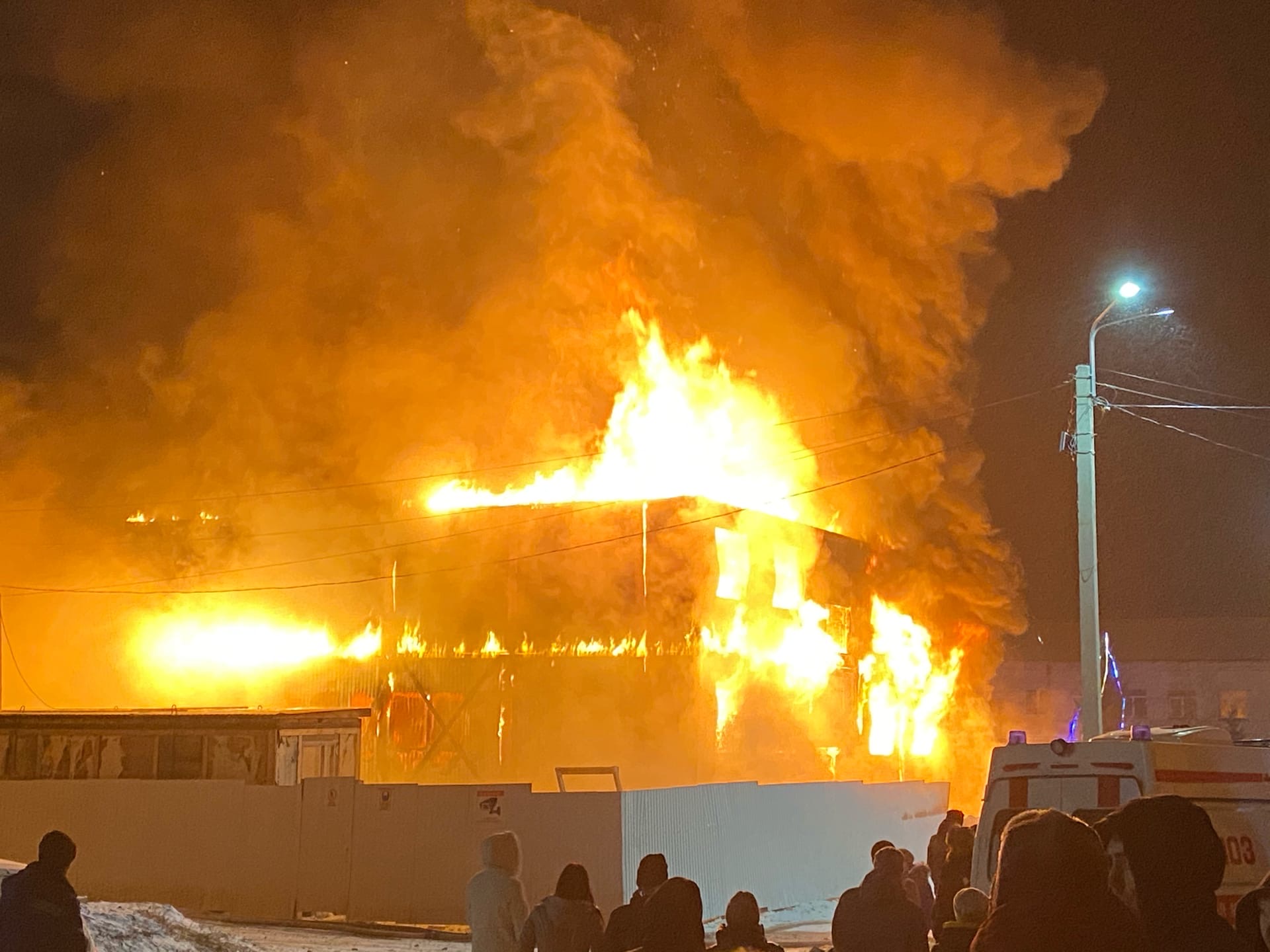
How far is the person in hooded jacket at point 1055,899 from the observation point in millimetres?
3504

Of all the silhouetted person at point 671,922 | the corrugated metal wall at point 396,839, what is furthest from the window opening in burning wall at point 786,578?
the silhouetted person at point 671,922

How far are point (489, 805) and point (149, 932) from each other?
5902mm

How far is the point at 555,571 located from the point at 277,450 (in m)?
12.9

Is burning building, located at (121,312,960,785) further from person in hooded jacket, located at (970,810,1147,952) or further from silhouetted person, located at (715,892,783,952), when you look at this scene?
A: person in hooded jacket, located at (970,810,1147,952)

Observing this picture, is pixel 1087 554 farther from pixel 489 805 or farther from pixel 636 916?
pixel 636 916

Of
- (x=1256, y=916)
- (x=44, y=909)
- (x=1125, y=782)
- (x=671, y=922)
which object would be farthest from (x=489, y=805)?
(x=1256, y=916)

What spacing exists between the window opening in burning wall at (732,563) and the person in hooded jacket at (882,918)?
21.8m

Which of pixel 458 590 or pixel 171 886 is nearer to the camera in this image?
pixel 171 886

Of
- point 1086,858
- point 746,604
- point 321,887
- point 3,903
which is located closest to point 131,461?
point 746,604

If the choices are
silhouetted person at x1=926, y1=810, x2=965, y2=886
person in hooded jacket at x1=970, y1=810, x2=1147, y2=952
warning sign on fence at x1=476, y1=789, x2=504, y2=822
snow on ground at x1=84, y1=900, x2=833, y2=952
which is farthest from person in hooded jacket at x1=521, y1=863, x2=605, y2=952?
warning sign on fence at x1=476, y1=789, x2=504, y2=822

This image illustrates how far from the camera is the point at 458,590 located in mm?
32094

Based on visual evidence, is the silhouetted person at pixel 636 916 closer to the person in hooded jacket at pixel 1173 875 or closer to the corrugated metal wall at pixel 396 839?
the person in hooded jacket at pixel 1173 875

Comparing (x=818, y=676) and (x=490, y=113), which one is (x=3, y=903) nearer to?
(x=818, y=676)

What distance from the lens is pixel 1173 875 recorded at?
3.79 meters
